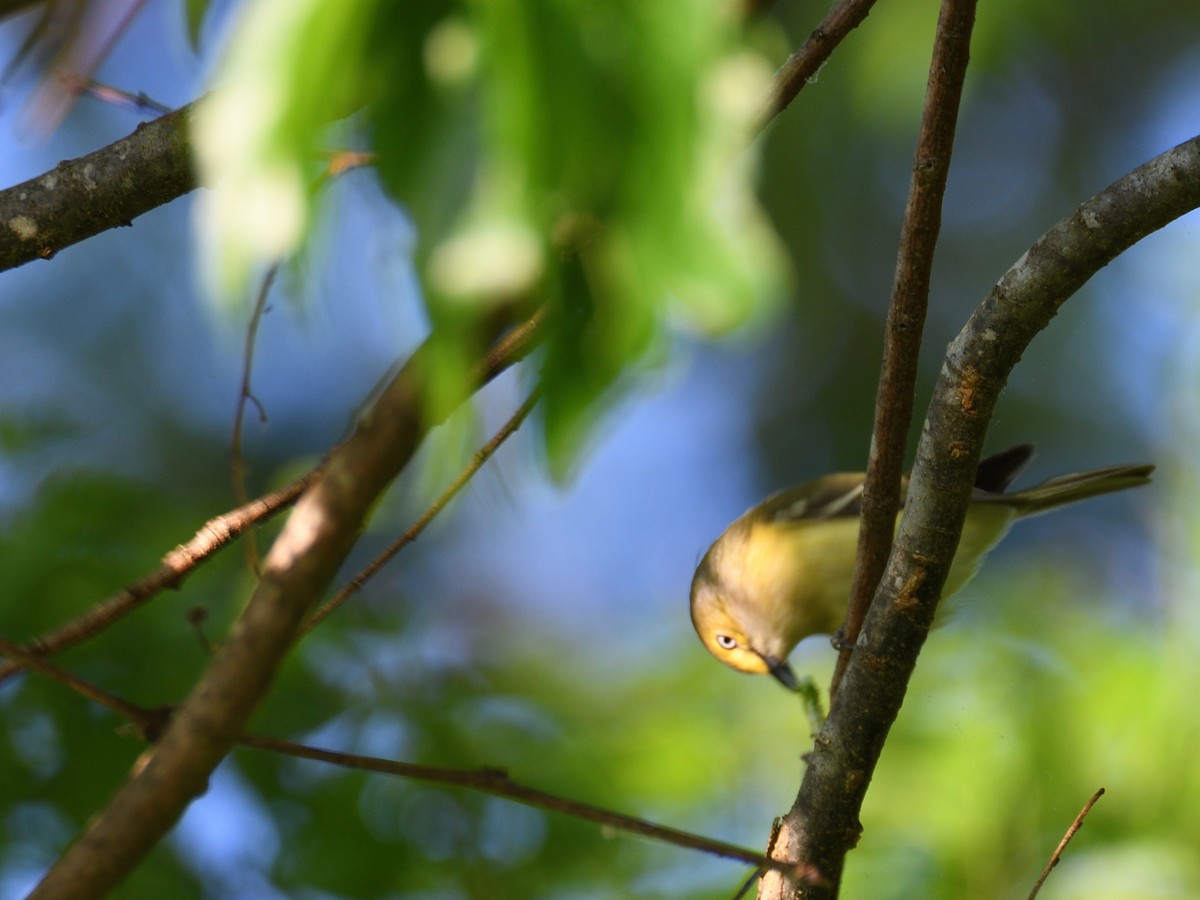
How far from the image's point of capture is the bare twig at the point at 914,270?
1938 mm

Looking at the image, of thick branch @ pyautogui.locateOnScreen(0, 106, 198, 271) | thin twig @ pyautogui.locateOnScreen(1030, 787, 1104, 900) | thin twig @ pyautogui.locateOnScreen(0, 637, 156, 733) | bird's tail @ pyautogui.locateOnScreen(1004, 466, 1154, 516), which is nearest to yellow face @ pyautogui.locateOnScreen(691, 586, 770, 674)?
bird's tail @ pyautogui.locateOnScreen(1004, 466, 1154, 516)

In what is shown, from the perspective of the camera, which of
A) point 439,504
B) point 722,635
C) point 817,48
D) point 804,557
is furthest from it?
point 722,635

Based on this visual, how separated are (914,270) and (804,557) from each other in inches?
96.6

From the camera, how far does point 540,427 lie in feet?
2.96

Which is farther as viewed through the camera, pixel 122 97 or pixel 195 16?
pixel 122 97

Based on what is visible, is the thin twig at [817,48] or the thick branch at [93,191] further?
the thick branch at [93,191]

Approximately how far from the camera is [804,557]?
4.38 meters

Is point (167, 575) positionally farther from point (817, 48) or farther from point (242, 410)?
point (817, 48)

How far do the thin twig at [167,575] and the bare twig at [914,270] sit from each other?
107cm

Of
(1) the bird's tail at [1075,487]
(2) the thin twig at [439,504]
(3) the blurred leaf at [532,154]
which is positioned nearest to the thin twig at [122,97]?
(2) the thin twig at [439,504]

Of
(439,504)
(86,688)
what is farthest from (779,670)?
(86,688)

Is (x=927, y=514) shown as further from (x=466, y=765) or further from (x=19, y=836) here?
(x=19, y=836)

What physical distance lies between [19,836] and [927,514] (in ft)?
9.88

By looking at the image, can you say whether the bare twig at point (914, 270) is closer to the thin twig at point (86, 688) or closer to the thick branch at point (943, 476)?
the thick branch at point (943, 476)
